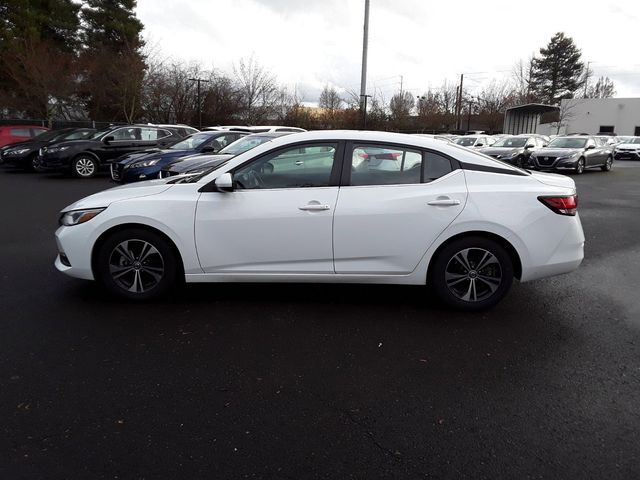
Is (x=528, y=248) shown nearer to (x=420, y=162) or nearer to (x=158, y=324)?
(x=420, y=162)

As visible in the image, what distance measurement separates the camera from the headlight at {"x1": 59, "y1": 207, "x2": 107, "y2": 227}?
440 cm

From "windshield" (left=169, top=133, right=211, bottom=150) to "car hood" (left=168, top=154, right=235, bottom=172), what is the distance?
2.69 meters

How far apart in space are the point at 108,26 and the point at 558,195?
145 ft

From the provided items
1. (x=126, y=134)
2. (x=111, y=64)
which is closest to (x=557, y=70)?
(x=111, y=64)

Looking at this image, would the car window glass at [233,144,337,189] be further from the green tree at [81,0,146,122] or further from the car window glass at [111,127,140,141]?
the green tree at [81,0,146,122]

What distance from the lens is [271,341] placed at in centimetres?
380

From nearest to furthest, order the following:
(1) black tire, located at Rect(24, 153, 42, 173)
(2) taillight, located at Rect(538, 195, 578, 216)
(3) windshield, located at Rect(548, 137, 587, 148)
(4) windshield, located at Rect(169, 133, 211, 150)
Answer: (2) taillight, located at Rect(538, 195, 578, 216) < (4) windshield, located at Rect(169, 133, 211, 150) < (1) black tire, located at Rect(24, 153, 42, 173) < (3) windshield, located at Rect(548, 137, 587, 148)

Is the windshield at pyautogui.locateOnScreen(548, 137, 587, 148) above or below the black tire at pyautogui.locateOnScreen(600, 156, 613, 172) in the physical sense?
above

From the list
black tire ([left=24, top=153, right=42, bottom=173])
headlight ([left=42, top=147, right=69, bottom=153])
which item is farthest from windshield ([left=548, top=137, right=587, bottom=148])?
black tire ([left=24, top=153, right=42, bottom=173])

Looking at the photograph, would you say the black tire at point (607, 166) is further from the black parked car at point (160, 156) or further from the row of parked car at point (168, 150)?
the black parked car at point (160, 156)

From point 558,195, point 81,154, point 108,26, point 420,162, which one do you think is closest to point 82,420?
point 420,162

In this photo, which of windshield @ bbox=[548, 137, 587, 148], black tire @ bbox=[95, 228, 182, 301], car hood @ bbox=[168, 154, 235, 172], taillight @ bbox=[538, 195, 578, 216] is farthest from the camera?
windshield @ bbox=[548, 137, 587, 148]

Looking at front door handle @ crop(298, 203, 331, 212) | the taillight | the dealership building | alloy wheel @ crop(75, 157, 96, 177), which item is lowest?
alloy wheel @ crop(75, 157, 96, 177)

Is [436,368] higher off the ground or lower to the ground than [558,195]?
lower
